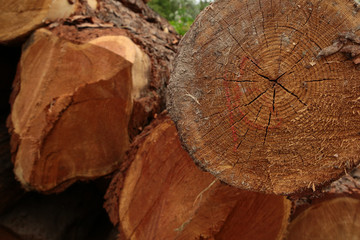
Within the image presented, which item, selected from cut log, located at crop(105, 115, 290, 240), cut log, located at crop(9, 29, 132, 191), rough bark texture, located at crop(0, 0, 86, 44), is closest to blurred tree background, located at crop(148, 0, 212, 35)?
rough bark texture, located at crop(0, 0, 86, 44)

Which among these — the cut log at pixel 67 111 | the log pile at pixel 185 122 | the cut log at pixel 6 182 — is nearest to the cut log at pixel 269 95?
the log pile at pixel 185 122

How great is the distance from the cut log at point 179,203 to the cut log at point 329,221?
0.18 metres

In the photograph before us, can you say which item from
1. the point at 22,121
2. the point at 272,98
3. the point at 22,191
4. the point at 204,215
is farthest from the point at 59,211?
the point at 272,98

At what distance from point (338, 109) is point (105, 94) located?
1054mm

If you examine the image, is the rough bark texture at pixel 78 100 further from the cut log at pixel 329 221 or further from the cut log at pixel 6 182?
the cut log at pixel 329 221

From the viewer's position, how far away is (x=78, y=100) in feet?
4.72

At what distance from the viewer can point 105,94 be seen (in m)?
1.46

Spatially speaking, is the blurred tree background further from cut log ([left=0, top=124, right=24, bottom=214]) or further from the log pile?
cut log ([left=0, top=124, right=24, bottom=214])

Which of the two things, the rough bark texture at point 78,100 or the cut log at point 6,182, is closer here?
the rough bark texture at point 78,100

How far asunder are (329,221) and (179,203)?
2.67 ft

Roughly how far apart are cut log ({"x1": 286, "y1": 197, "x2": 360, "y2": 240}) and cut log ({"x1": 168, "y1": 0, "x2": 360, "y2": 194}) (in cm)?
54

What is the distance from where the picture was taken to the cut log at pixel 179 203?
1.28 m

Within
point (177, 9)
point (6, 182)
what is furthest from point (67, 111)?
point (177, 9)

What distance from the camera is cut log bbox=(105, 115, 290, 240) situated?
128cm
